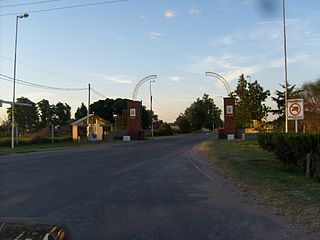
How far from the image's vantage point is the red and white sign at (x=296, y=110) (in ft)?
70.9

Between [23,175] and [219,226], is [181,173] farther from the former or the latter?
[219,226]

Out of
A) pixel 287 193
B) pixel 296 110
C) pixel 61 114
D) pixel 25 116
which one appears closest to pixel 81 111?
pixel 61 114

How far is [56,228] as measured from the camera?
379 cm

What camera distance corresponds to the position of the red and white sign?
70.9 feet

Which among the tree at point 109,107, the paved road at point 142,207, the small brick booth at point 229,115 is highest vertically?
the tree at point 109,107

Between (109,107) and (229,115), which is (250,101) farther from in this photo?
(109,107)

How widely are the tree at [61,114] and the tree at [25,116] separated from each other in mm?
8932

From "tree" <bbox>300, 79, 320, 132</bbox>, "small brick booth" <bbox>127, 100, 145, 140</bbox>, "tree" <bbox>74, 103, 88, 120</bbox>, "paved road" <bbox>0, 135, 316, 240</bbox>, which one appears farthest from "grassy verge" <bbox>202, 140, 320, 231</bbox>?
"tree" <bbox>74, 103, 88, 120</bbox>

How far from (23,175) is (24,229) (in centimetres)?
1298

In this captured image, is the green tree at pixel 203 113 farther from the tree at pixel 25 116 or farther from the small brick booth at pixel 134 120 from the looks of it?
the small brick booth at pixel 134 120

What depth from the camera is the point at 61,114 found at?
11756 centimetres

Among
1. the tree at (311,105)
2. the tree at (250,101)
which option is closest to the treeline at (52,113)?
the tree at (250,101)

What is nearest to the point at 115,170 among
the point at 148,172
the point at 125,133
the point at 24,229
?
the point at 148,172

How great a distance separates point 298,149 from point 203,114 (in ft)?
405
